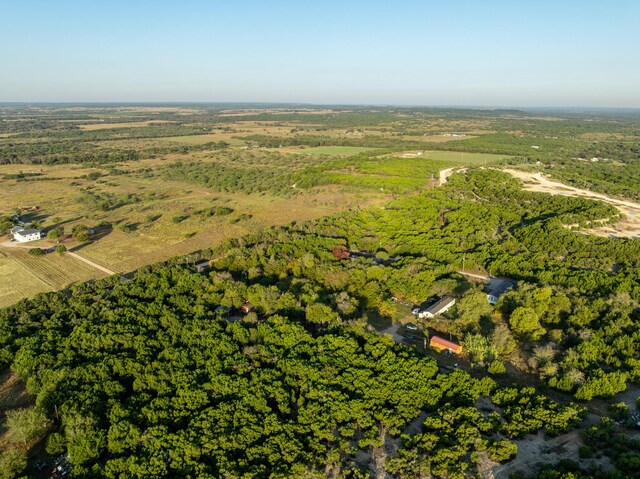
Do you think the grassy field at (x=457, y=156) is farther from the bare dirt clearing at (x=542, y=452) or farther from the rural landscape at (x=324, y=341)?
the bare dirt clearing at (x=542, y=452)

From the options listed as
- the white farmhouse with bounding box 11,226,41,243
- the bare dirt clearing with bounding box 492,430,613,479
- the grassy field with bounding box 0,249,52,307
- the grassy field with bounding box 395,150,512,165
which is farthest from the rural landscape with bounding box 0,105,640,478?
the grassy field with bounding box 395,150,512,165

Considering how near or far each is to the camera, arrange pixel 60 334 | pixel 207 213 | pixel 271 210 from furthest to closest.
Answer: pixel 271 210 → pixel 207 213 → pixel 60 334

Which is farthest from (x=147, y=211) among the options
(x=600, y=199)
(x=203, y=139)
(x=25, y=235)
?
(x=203, y=139)

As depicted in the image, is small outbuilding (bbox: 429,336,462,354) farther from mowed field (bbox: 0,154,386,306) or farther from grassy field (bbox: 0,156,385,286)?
grassy field (bbox: 0,156,385,286)

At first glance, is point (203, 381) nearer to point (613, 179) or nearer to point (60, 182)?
point (60, 182)

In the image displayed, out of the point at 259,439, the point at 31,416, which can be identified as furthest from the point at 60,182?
the point at 259,439

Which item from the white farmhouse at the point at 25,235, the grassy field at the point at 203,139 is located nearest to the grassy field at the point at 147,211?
the white farmhouse at the point at 25,235
